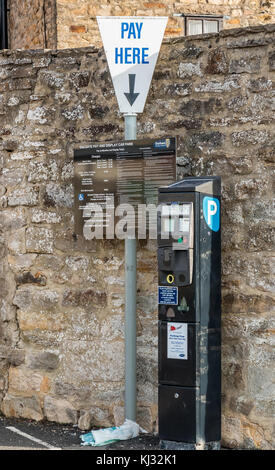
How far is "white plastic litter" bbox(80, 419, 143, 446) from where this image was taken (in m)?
4.98

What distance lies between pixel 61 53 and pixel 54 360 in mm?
2383

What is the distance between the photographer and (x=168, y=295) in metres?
4.50

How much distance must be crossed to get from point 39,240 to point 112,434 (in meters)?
1.59

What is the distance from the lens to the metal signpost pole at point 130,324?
5109 mm

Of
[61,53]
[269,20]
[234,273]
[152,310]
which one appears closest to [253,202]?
[234,273]

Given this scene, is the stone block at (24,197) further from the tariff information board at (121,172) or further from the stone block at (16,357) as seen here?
the stone block at (16,357)

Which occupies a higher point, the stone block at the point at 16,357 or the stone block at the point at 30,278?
the stone block at the point at 30,278

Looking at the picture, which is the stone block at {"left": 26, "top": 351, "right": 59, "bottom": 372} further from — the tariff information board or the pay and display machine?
the pay and display machine

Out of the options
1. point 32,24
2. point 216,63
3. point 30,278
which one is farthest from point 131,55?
point 32,24

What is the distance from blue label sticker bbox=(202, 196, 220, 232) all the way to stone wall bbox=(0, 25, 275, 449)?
0.90 ft

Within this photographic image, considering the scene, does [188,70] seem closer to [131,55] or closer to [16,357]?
[131,55]

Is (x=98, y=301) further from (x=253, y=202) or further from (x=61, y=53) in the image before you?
(x=61, y=53)

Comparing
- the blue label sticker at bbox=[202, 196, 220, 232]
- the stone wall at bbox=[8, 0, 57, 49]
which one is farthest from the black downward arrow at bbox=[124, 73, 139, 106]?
the stone wall at bbox=[8, 0, 57, 49]

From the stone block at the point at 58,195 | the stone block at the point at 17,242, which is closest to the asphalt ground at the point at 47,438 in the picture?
the stone block at the point at 17,242
